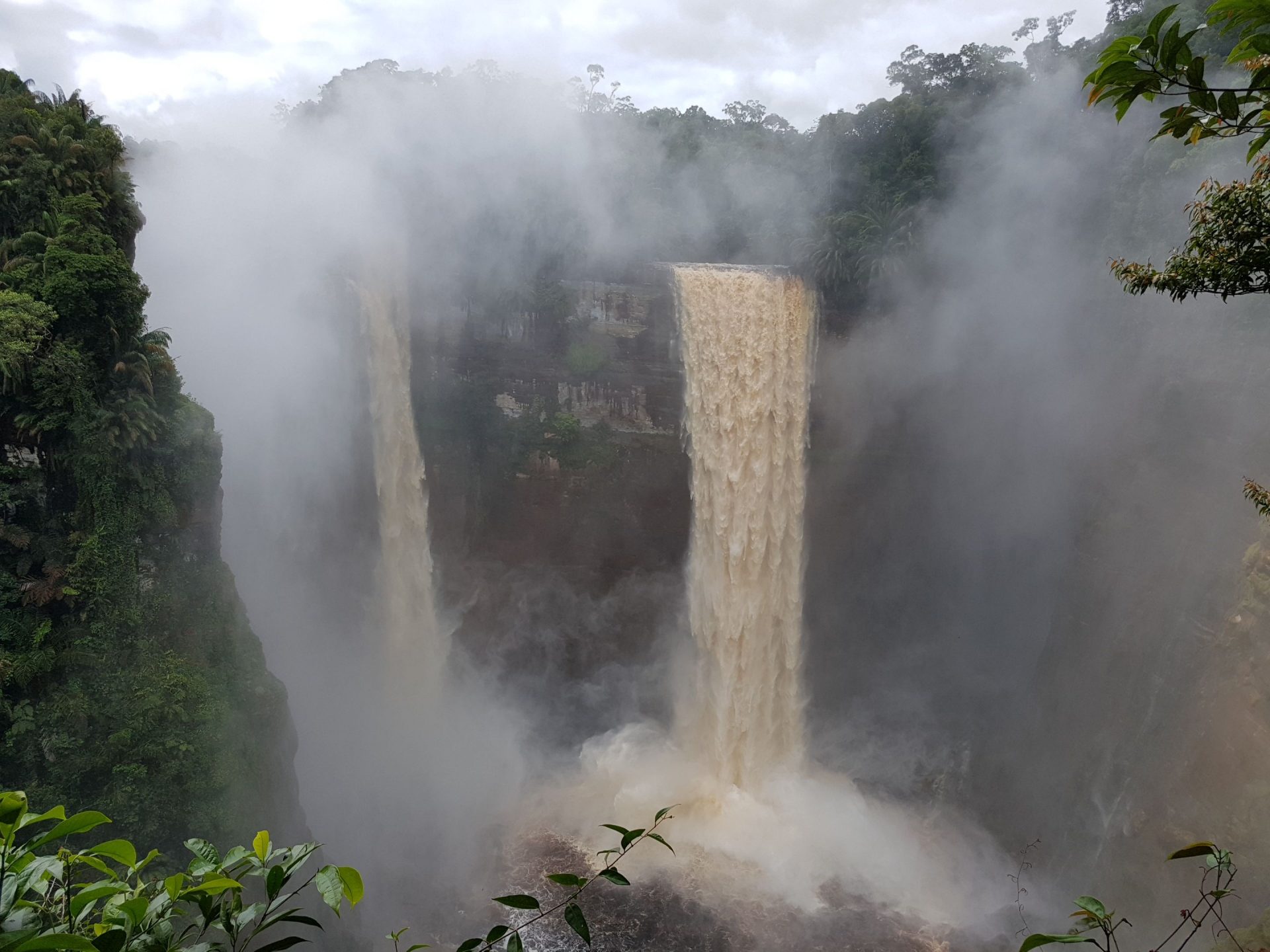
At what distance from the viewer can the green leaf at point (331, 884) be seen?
202cm

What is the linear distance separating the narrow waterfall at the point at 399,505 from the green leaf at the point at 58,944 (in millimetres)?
16093

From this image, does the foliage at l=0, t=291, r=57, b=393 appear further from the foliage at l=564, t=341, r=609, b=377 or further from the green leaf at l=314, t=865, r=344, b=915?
the green leaf at l=314, t=865, r=344, b=915

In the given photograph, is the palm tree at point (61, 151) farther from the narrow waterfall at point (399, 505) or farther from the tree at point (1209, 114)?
the tree at point (1209, 114)

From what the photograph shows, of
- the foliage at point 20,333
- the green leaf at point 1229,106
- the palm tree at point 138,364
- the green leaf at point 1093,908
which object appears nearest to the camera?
the green leaf at point 1093,908

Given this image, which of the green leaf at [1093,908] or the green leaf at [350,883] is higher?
the green leaf at [350,883]

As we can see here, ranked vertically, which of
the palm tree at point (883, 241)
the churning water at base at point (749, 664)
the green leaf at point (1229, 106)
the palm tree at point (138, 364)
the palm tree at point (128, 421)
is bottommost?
the churning water at base at point (749, 664)

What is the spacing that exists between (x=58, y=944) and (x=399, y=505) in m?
16.5

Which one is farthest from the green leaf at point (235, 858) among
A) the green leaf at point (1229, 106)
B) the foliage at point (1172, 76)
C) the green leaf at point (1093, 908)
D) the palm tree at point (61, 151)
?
the palm tree at point (61, 151)

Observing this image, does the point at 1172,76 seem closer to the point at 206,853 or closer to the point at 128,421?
the point at 206,853

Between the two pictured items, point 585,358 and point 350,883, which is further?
point 585,358

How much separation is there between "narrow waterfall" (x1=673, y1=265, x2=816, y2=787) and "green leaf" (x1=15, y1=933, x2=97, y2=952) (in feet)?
51.2

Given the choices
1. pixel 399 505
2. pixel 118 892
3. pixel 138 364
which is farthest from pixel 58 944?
pixel 399 505

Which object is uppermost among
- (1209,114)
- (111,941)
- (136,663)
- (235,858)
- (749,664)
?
(1209,114)

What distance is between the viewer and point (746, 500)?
55.8 ft
